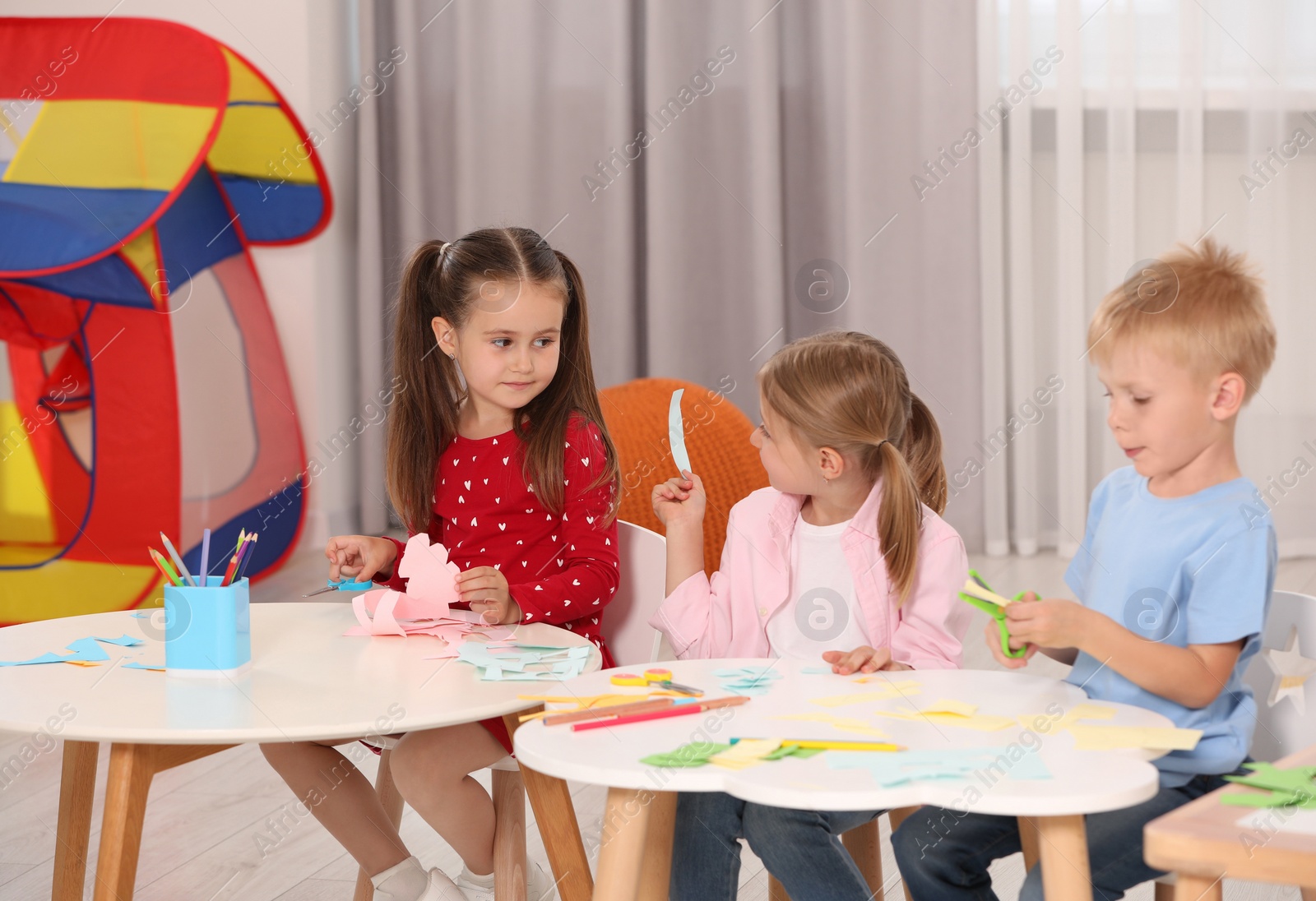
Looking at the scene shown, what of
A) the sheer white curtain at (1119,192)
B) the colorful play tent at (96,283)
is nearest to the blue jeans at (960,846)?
the colorful play tent at (96,283)

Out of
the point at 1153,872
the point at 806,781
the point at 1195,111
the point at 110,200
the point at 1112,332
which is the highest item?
the point at 1195,111

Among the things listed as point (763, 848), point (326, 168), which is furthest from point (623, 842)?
point (326, 168)

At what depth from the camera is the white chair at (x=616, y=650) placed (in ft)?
3.60

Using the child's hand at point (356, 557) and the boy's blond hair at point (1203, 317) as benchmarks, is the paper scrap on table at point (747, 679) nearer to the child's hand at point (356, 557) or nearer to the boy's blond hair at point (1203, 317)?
the boy's blond hair at point (1203, 317)

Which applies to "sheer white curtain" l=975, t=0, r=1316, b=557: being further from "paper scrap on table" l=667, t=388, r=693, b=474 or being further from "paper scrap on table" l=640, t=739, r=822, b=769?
"paper scrap on table" l=640, t=739, r=822, b=769

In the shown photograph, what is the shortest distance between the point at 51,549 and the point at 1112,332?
229 centimetres

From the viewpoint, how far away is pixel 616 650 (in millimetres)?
1234

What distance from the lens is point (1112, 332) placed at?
0.93 meters

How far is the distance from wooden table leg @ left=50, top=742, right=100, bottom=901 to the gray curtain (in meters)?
2.15

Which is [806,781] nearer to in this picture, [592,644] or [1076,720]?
[1076,720]

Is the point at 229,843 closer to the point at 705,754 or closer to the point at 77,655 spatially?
the point at 77,655

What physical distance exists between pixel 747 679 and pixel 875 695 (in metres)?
0.09

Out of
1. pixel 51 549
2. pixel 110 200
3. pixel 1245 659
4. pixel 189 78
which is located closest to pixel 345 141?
pixel 189 78

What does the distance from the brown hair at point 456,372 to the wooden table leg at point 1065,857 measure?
0.67 m
